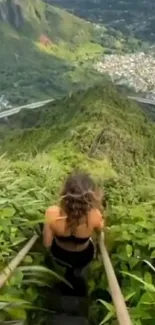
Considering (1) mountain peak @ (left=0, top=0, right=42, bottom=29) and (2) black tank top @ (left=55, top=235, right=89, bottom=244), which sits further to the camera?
(1) mountain peak @ (left=0, top=0, right=42, bottom=29)

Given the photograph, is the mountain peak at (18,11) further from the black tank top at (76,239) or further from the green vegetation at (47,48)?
the black tank top at (76,239)

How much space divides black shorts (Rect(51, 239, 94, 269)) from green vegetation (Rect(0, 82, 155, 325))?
0.05 metres

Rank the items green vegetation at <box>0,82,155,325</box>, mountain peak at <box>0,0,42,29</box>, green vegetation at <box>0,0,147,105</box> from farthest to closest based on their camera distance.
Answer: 1. green vegetation at <box>0,0,147,105</box>
2. mountain peak at <box>0,0,42,29</box>
3. green vegetation at <box>0,82,155,325</box>

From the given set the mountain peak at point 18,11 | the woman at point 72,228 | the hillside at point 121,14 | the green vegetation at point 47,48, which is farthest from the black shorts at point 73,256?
the hillside at point 121,14

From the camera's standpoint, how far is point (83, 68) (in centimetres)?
4744

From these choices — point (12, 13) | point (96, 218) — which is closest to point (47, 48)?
→ point (12, 13)

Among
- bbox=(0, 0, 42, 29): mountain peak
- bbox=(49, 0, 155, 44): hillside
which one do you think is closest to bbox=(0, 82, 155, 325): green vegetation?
bbox=(0, 0, 42, 29): mountain peak

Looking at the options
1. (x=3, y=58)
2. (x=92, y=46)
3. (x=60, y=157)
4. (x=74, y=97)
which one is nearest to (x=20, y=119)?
(x=74, y=97)

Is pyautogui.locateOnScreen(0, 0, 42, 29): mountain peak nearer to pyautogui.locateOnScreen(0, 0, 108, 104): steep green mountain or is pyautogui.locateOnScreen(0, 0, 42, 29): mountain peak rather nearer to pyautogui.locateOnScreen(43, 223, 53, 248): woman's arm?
pyautogui.locateOnScreen(0, 0, 108, 104): steep green mountain

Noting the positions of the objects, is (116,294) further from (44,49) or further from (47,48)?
(47,48)

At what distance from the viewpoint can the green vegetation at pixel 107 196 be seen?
3320mm

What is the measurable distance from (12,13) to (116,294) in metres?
42.2

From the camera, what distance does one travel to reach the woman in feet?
12.2

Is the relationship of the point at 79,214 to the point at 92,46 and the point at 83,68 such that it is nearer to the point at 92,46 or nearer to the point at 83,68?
the point at 83,68
